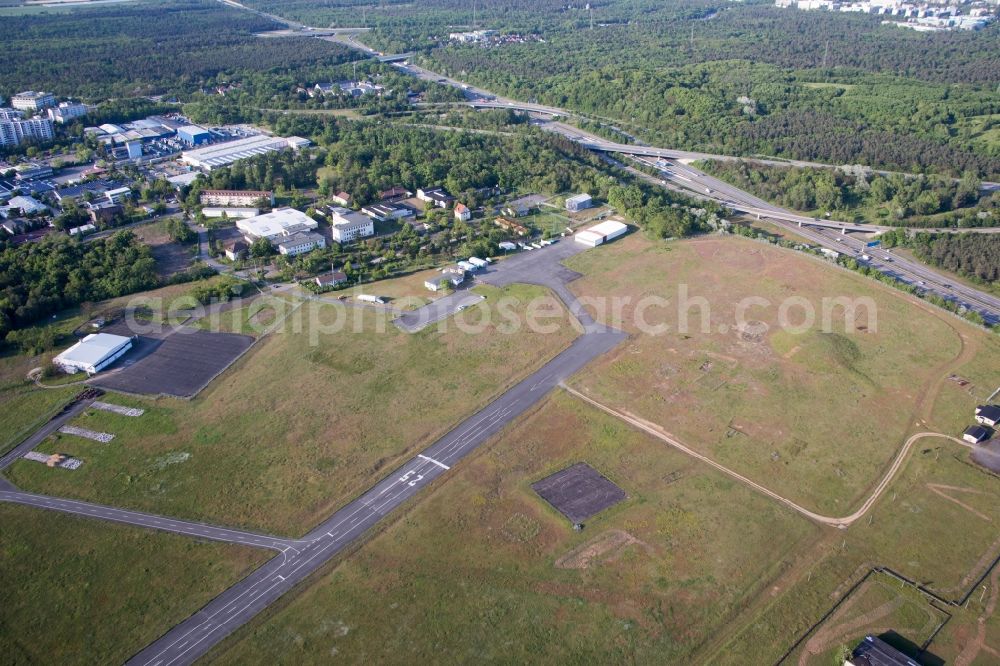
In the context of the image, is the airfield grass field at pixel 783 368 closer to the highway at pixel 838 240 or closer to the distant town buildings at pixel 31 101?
the highway at pixel 838 240

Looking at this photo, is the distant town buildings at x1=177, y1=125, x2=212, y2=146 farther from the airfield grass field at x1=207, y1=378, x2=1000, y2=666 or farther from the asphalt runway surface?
the airfield grass field at x1=207, y1=378, x2=1000, y2=666

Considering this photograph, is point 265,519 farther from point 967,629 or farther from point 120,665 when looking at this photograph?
point 967,629

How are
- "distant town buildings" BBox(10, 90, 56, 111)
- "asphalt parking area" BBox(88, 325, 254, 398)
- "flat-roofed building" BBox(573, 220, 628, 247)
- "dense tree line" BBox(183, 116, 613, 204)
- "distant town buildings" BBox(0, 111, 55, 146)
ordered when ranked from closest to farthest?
1. "asphalt parking area" BBox(88, 325, 254, 398)
2. "flat-roofed building" BBox(573, 220, 628, 247)
3. "dense tree line" BBox(183, 116, 613, 204)
4. "distant town buildings" BBox(0, 111, 55, 146)
5. "distant town buildings" BBox(10, 90, 56, 111)

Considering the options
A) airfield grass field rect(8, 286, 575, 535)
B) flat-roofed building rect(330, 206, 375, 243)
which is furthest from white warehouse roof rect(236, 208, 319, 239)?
airfield grass field rect(8, 286, 575, 535)

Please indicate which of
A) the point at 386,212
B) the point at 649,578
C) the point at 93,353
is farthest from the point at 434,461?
the point at 386,212

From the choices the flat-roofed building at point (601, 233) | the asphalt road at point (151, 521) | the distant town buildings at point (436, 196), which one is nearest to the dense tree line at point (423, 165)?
the distant town buildings at point (436, 196)

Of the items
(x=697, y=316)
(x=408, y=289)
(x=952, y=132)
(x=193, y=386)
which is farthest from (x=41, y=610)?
(x=952, y=132)
